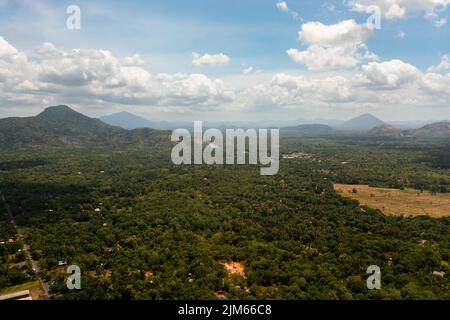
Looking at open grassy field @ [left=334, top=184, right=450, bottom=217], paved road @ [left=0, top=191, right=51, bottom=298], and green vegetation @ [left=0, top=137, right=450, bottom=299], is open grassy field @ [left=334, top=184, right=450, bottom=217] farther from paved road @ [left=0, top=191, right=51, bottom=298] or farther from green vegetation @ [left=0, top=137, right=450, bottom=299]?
paved road @ [left=0, top=191, right=51, bottom=298]

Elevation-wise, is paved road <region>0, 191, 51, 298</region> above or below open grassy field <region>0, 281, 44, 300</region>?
above

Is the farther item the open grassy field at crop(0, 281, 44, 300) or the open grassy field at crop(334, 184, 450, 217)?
the open grassy field at crop(334, 184, 450, 217)

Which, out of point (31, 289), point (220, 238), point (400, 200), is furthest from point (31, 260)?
point (400, 200)

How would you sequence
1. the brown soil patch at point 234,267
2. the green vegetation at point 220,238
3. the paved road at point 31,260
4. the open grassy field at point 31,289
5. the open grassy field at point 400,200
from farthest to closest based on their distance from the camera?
the open grassy field at point 400,200
the brown soil patch at point 234,267
the paved road at point 31,260
the open grassy field at point 31,289
the green vegetation at point 220,238

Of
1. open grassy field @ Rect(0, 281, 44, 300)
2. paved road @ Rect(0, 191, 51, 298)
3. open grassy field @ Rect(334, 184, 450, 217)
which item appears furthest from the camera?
open grassy field @ Rect(334, 184, 450, 217)

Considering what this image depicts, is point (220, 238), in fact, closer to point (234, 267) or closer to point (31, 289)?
point (234, 267)

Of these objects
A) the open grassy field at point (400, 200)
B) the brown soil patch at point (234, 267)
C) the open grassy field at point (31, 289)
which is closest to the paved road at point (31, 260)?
the open grassy field at point (31, 289)

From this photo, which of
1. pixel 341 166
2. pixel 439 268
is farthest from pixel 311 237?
pixel 341 166

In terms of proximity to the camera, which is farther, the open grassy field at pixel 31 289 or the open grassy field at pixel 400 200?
the open grassy field at pixel 400 200

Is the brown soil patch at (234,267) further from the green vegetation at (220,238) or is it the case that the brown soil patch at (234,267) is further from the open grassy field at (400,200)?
the open grassy field at (400,200)

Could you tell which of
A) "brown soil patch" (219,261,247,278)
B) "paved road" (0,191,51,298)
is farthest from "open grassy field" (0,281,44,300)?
"brown soil patch" (219,261,247,278)
